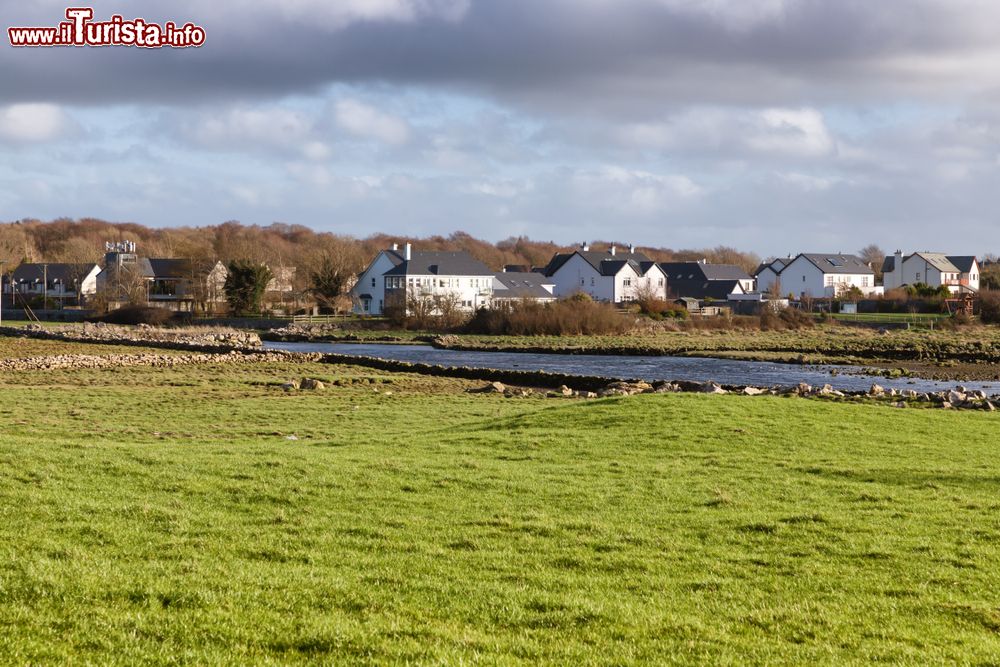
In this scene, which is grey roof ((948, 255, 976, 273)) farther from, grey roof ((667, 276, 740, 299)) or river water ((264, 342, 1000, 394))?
river water ((264, 342, 1000, 394))

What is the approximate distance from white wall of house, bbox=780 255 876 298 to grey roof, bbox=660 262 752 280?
21.1 feet

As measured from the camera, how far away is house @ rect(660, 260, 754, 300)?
13688 cm

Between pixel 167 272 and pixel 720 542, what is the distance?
128m

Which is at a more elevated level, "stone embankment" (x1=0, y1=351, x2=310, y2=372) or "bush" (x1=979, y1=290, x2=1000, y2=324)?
"bush" (x1=979, y1=290, x2=1000, y2=324)

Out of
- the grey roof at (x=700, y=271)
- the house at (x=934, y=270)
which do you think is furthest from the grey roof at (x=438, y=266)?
the house at (x=934, y=270)

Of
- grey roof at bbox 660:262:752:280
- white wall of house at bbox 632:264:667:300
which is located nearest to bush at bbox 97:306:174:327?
white wall of house at bbox 632:264:667:300

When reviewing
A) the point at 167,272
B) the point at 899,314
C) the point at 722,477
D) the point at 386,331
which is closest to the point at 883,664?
the point at 722,477

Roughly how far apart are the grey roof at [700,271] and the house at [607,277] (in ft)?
25.6

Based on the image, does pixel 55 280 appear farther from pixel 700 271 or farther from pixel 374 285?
pixel 700 271

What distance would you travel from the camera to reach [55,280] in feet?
452

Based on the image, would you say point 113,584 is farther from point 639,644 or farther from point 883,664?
point 883,664

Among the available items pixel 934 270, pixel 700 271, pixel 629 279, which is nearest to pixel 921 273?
pixel 934 270

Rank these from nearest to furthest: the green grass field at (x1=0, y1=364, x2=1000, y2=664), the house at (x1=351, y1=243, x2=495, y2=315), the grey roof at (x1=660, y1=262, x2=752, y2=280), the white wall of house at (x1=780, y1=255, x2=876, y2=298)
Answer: the green grass field at (x1=0, y1=364, x2=1000, y2=664)
the house at (x1=351, y1=243, x2=495, y2=315)
the white wall of house at (x1=780, y1=255, x2=876, y2=298)
the grey roof at (x1=660, y1=262, x2=752, y2=280)

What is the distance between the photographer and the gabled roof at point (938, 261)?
147125 millimetres
